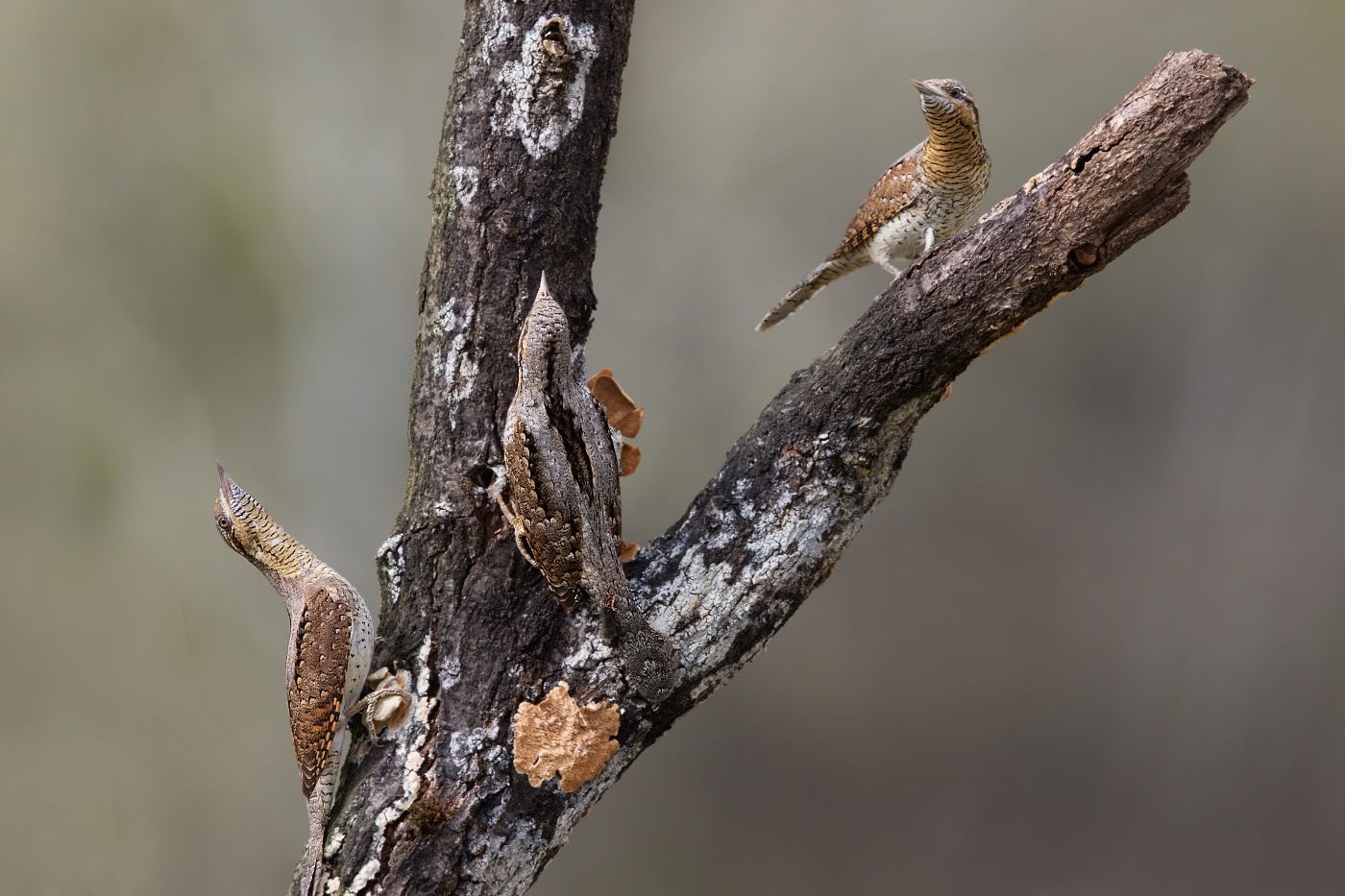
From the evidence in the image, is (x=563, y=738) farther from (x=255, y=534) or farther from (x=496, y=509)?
(x=255, y=534)

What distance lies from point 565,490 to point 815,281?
104cm

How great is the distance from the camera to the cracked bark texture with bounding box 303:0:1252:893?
65.9 inches

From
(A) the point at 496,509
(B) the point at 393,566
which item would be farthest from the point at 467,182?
(B) the point at 393,566

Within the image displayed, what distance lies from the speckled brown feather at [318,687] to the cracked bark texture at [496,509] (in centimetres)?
9

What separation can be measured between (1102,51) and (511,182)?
2053mm

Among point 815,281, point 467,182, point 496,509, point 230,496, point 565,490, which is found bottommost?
point 565,490

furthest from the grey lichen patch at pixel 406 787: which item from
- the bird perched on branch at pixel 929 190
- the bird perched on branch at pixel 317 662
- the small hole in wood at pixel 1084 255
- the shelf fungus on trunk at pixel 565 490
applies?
the small hole in wood at pixel 1084 255

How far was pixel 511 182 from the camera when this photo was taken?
1.80 metres

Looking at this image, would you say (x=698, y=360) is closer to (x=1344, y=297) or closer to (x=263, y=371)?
(x=263, y=371)

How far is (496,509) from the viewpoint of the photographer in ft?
5.94

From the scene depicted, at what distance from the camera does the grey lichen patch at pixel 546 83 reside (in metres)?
1.77

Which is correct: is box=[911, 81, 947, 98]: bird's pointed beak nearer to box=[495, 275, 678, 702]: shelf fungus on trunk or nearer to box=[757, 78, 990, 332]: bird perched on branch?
box=[757, 78, 990, 332]: bird perched on branch

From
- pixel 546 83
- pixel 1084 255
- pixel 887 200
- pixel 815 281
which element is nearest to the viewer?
pixel 1084 255

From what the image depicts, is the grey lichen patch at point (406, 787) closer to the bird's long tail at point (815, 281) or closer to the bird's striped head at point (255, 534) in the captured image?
the bird's striped head at point (255, 534)
